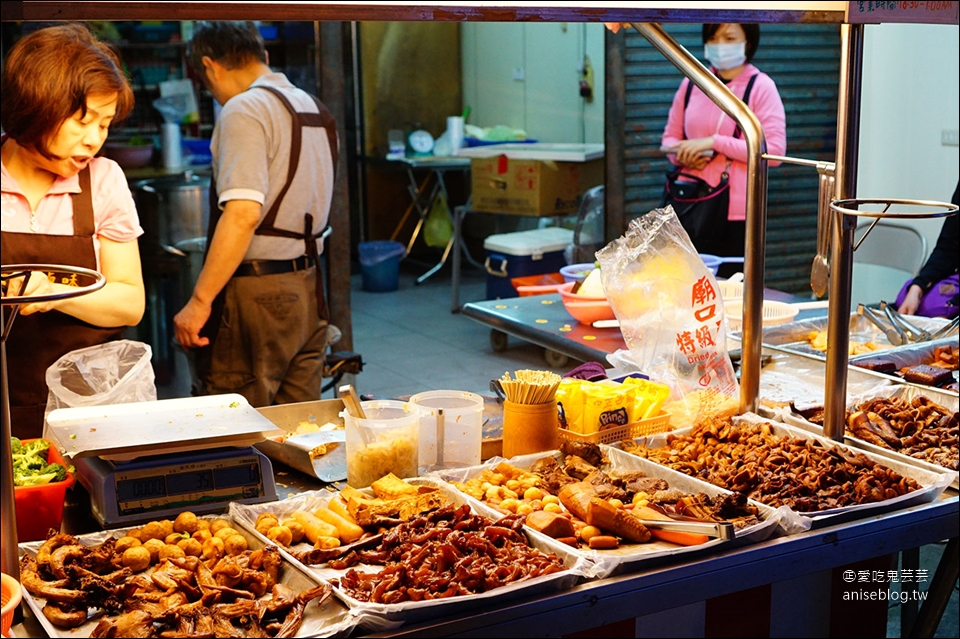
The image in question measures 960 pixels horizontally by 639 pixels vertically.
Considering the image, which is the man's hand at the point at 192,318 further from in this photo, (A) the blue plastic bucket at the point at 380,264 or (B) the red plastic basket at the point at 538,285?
(A) the blue plastic bucket at the point at 380,264

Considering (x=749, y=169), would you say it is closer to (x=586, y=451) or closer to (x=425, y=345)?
(x=586, y=451)

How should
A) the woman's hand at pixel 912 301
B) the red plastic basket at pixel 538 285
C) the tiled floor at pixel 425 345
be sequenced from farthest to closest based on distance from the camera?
1. the tiled floor at pixel 425 345
2. the red plastic basket at pixel 538 285
3. the woman's hand at pixel 912 301

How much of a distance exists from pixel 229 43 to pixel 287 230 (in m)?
0.67

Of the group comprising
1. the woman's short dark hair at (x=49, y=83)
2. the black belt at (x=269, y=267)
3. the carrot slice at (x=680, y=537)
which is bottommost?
the carrot slice at (x=680, y=537)

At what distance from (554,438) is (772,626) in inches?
26.1

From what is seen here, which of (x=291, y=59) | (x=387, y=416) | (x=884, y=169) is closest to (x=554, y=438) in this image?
(x=387, y=416)

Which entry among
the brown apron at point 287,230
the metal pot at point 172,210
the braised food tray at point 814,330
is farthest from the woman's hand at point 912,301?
the metal pot at point 172,210

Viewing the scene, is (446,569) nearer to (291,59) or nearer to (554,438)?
(554,438)

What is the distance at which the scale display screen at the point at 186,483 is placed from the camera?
5.83ft

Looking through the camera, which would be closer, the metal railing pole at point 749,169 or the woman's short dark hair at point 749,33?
the metal railing pole at point 749,169

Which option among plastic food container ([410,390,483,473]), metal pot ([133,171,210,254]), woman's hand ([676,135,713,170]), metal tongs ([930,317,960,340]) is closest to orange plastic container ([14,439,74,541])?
plastic food container ([410,390,483,473])

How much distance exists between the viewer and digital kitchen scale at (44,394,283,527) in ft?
5.79

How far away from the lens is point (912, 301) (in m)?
3.87

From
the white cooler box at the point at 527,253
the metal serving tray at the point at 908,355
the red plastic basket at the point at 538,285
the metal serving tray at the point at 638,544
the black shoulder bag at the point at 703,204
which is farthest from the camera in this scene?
the white cooler box at the point at 527,253
